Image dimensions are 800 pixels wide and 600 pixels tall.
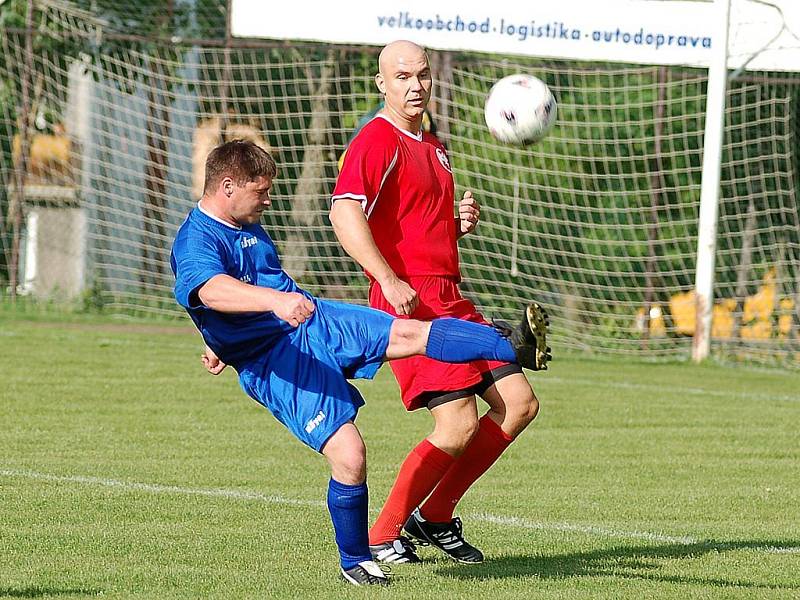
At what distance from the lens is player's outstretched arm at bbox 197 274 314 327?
468cm

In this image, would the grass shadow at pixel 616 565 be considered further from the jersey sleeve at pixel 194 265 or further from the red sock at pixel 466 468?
the jersey sleeve at pixel 194 265

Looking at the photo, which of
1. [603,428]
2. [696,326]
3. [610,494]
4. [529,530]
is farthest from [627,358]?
[529,530]

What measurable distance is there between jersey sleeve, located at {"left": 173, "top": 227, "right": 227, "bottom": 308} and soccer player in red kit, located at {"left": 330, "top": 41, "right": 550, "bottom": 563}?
69cm

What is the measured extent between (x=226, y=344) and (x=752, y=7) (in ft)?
37.7

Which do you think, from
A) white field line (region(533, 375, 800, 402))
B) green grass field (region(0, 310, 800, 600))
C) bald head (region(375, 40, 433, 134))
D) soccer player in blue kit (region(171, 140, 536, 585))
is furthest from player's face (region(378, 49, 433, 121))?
white field line (region(533, 375, 800, 402))

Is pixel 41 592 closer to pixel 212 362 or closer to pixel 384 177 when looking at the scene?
pixel 212 362

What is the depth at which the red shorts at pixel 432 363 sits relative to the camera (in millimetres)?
5680

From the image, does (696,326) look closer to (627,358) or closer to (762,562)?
(627,358)

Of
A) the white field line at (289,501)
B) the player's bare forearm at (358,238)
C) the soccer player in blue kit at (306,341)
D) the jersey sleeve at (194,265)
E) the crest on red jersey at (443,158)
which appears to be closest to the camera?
the jersey sleeve at (194,265)

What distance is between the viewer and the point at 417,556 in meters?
5.89

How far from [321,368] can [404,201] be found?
0.94 metres

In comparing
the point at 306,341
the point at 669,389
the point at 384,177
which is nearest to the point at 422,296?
the point at 384,177

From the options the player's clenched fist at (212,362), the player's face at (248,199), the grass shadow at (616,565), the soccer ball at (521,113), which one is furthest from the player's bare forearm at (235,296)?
the soccer ball at (521,113)

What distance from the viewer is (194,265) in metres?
4.96
